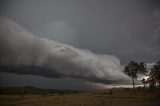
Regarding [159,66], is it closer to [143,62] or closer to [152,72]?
[152,72]

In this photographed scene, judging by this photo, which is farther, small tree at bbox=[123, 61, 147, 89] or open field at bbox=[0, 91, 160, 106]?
small tree at bbox=[123, 61, 147, 89]

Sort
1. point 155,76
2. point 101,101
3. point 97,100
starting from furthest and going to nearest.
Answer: point 155,76, point 97,100, point 101,101

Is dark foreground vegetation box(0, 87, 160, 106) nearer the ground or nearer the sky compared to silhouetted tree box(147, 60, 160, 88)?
nearer the ground

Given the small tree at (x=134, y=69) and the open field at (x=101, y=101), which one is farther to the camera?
the small tree at (x=134, y=69)

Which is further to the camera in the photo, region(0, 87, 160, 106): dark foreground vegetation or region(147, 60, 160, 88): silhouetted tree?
region(147, 60, 160, 88): silhouetted tree

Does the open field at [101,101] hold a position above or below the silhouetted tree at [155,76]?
below

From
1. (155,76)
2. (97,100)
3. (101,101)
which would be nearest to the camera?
(101,101)

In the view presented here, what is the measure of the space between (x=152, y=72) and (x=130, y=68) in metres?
20.0

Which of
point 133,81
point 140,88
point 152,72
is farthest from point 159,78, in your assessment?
point 140,88

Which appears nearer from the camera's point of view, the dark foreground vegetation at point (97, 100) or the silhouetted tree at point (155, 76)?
the dark foreground vegetation at point (97, 100)

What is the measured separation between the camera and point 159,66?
258ft

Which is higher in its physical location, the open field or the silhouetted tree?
the silhouetted tree

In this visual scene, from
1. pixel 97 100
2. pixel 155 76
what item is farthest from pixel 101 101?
pixel 155 76

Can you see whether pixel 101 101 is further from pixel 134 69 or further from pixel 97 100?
pixel 134 69
